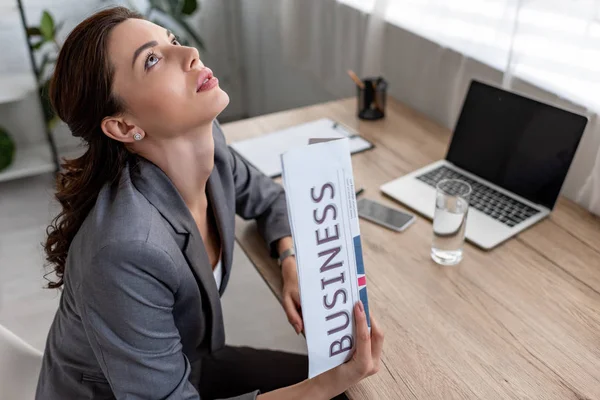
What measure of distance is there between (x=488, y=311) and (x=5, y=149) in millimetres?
2400

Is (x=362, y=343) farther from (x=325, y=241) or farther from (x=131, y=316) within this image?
(x=131, y=316)

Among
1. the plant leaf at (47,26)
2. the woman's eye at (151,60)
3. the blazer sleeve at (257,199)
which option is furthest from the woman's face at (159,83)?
the plant leaf at (47,26)

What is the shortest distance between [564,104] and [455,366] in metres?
0.67

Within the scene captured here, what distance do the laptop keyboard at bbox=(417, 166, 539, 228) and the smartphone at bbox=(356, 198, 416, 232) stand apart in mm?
136

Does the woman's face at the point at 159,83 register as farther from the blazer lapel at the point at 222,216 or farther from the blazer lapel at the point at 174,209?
the blazer lapel at the point at 222,216

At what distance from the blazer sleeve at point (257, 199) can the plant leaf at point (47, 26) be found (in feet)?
5.59

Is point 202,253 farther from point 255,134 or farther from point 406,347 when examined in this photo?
point 255,134

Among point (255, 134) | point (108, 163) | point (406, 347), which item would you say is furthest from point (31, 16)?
point (406, 347)

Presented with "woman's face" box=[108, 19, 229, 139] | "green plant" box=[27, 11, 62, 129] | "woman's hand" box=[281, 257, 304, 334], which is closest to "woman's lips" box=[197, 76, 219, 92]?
"woman's face" box=[108, 19, 229, 139]

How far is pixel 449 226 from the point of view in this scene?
1.03 m

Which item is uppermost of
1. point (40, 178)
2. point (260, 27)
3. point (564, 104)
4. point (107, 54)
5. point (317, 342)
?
point (107, 54)

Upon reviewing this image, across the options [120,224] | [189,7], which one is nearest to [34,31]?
[189,7]

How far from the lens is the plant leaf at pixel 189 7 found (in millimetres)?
2641

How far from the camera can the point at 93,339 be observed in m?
0.77
